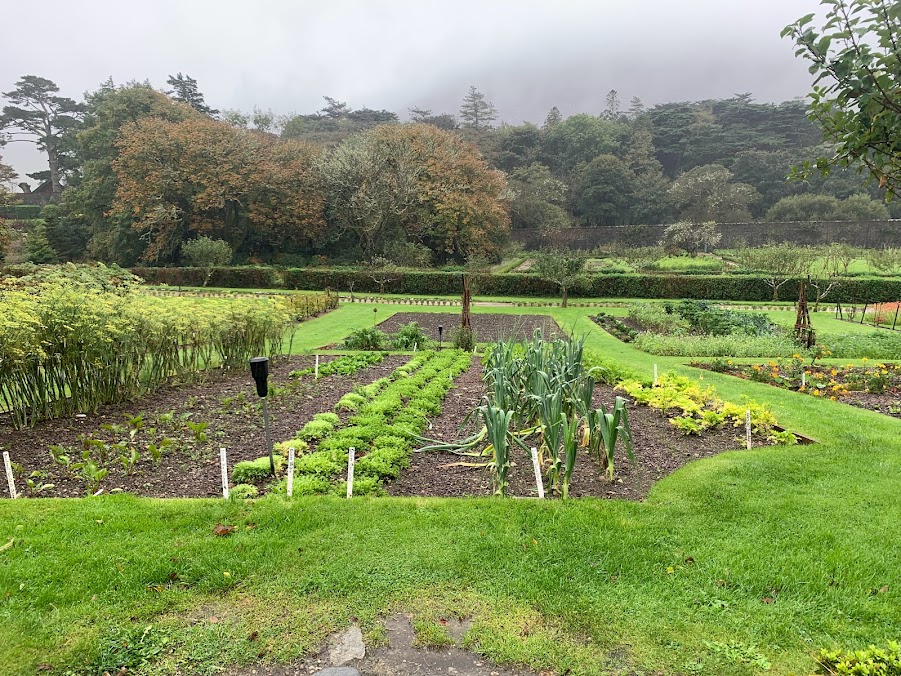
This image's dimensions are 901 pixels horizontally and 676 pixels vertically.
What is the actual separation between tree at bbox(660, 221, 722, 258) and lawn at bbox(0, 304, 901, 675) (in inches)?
1260

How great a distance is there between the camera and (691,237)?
1384 inches

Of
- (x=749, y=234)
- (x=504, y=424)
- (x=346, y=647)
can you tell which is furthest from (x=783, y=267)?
(x=346, y=647)

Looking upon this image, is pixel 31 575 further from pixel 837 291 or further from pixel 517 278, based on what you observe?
pixel 837 291

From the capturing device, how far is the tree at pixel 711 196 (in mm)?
40625

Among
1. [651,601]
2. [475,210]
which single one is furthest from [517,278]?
[651,601]

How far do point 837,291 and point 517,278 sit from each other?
473 inches

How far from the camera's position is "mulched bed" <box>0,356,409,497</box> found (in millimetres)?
4562

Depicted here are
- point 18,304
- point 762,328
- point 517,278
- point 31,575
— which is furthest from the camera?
point 517,278

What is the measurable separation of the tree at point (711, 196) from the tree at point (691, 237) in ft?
13.2

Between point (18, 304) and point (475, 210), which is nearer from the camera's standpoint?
point (18, 304)

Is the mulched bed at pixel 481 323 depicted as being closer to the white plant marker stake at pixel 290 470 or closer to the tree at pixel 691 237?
the white plant marker stake at pixel 290 470

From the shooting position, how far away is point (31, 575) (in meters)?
3.16

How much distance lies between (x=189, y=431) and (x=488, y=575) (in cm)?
401

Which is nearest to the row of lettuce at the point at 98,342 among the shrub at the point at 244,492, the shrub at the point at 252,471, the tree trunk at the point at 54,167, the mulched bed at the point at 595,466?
the shrub at the point at 252,471
